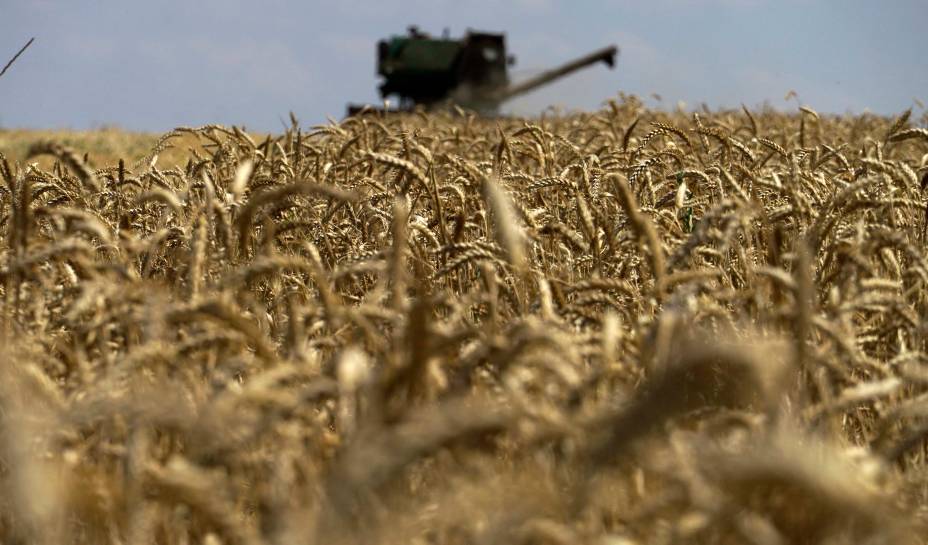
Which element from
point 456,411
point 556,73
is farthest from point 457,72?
point 456,411

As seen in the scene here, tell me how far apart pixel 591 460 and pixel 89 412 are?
0.53m

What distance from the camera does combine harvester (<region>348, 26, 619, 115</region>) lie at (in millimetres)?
26406

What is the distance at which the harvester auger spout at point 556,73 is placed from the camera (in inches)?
959

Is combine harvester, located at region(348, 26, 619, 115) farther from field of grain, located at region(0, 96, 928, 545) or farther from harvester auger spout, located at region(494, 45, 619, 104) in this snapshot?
field of grain, located at region(0, 96, 928, 545)

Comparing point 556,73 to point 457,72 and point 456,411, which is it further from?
point 456,411

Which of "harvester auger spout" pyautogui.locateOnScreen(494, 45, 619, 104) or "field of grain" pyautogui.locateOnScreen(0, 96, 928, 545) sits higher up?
"harvester auger spout" pyautogui.locateOnScreen(494, 45, 619, 104)

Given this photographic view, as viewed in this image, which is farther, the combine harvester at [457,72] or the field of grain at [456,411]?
the combine harvester at [457,72]

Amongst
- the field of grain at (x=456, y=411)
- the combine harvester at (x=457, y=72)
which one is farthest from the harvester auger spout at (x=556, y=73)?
the field of grain at (x=456, y=411)

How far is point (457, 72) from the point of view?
26.6m

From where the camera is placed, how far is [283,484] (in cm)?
111

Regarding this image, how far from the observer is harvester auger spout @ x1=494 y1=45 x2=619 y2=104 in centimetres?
2436

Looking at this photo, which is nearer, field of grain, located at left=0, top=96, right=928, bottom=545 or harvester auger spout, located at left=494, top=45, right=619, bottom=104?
field of grain, located at left=0, top=96, right=928, bottom=545

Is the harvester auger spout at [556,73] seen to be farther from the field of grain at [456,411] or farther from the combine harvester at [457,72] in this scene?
the field of grain at [456,411]

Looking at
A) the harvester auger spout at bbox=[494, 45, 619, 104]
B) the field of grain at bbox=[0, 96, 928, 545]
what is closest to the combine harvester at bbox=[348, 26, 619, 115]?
the harvester auger spout at bbox=[494, 45, 619, 104]
